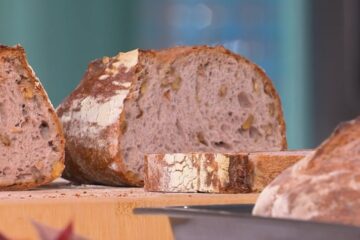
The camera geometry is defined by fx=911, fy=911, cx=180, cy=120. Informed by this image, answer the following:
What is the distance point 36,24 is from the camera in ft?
16.9

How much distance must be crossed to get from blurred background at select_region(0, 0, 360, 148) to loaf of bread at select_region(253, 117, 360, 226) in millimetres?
3431

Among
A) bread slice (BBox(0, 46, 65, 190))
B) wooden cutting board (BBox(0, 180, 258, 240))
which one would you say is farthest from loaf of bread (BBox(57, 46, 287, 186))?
wooden cutting board (BBox(0, 180, 258, 240))

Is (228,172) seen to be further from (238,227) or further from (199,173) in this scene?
(238,227)

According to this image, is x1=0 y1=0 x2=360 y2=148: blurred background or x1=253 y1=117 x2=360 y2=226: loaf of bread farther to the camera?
x1=0 y1=0 x2=360 y2=148: blurred background

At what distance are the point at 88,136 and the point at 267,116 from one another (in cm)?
55

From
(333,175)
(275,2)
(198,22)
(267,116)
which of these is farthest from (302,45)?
(333,175)

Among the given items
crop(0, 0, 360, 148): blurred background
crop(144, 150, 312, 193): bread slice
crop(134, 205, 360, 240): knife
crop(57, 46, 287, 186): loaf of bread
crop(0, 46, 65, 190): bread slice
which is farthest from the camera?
crop(0, 0, 360, 148): blurred background

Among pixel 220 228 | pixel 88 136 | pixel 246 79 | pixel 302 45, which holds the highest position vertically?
pixel 302 45

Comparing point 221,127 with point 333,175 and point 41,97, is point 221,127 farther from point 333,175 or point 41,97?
point 333,175

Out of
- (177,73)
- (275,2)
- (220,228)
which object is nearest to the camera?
(220,228)

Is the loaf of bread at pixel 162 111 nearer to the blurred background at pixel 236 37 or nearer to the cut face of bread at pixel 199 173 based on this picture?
the cut face of bread at pixel 199 173

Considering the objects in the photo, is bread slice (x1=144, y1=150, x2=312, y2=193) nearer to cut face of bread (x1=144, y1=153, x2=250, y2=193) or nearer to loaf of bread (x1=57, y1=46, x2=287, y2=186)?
cut face of bread (x1=144, y1=153, x2=250, y2=193)

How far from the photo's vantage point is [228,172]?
189cm

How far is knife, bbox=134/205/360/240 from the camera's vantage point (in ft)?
2.11
